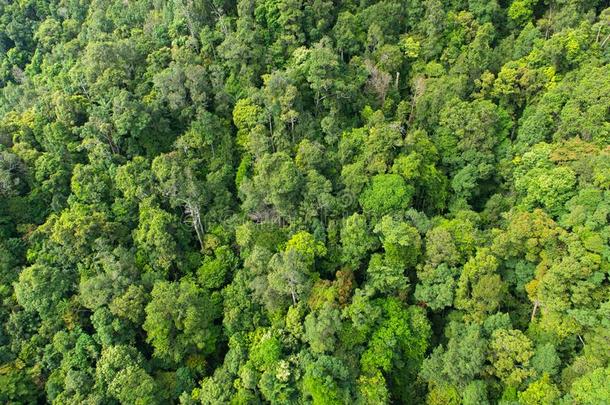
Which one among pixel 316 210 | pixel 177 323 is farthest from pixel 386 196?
pixel 177 323

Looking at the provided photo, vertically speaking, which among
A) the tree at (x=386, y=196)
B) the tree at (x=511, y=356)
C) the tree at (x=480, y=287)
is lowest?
the tree at (x=511, y=356)

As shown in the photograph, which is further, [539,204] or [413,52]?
[413,52]

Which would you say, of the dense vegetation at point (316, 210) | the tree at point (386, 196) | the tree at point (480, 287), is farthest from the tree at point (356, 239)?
the tree at point (480, 287)

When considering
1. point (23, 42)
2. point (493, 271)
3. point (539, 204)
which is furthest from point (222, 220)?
point (23, 42)

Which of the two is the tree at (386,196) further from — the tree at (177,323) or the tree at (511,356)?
the tree at (177,323)

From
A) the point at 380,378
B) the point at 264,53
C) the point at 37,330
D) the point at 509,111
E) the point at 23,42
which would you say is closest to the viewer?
the point at 380,378

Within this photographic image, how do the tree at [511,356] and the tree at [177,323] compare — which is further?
the tree at [177,323]

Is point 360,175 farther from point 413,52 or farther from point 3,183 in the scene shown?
point 3,183

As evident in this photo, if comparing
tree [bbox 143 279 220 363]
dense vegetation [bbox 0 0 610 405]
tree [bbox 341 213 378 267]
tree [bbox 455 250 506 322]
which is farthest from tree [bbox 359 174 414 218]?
tree [bbox 143 279 220 363]

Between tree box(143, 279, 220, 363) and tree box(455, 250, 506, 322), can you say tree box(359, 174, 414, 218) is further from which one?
tree box(143, 279, 220, 363)
